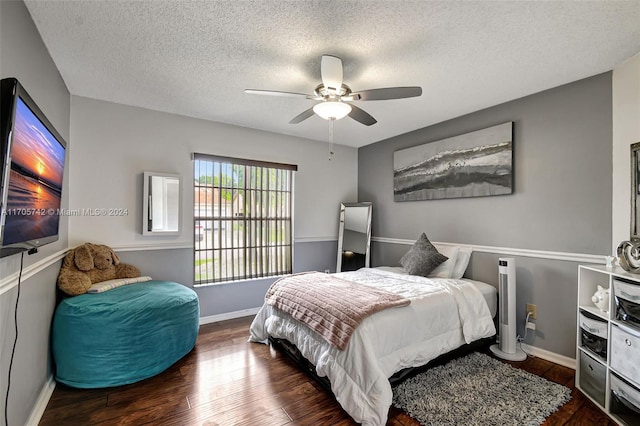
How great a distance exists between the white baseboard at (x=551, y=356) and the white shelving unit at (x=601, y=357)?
409 millimetres

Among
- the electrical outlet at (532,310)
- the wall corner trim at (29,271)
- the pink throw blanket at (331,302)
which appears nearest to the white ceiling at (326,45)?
the wall corner trim at (29,271)

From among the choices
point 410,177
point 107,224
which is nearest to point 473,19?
point 410,177

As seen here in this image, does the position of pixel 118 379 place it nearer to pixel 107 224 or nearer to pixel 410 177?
pixel 107 224

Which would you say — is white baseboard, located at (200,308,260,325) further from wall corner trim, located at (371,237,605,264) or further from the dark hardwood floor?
wall corner trim, located at (371,237,605,264)

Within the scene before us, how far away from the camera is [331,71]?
206 cm

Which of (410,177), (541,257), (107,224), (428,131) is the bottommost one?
(541,257)

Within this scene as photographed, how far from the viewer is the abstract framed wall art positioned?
3.06 meters

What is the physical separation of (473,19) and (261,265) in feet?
11.8

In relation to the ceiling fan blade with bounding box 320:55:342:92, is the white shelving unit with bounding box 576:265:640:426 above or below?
below

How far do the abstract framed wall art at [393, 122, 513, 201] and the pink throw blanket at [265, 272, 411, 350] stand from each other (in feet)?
5.84

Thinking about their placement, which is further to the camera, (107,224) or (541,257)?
(107,224)

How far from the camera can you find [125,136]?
3.17 meters

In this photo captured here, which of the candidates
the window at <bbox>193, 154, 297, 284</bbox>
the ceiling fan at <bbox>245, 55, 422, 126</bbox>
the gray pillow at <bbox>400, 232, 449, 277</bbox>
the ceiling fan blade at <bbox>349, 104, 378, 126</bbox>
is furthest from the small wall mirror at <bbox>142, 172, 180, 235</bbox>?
the gray pillow at <bbox>400, 232, 449, 277</bbox>

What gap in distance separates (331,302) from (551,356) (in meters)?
2.26
